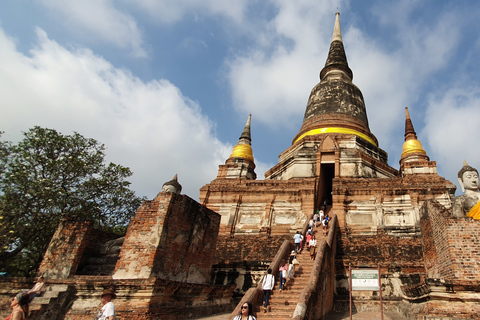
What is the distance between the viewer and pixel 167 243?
25.7ft

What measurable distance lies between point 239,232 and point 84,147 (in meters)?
7.79

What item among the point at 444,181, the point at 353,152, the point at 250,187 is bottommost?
the point at 250,187

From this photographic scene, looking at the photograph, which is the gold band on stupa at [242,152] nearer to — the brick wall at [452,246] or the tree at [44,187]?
the tree at [44,187]

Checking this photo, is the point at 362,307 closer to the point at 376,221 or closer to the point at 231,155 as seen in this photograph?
the point at 376,221

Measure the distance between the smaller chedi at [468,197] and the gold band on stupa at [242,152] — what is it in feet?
43.5

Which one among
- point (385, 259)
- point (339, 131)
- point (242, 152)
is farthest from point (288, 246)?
point (339, 131)

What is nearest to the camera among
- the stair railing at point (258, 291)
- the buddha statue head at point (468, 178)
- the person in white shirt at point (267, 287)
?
the stair railing at point (258, 291)

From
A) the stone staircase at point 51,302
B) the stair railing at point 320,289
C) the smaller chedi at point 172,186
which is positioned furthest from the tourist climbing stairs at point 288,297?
the smaller chedi at point 172,186

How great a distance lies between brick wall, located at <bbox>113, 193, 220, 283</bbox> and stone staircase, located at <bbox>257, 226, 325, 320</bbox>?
2124 millimetres

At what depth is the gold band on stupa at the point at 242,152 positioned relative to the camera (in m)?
21.7

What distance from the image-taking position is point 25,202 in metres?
11.0

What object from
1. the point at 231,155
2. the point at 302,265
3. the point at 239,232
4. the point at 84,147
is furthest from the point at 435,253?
the point at 231,155

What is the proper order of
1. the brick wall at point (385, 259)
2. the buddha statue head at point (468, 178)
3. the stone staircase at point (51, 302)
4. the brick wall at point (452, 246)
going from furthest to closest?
the brick wall at point (385, 259)
the buddha statue head at point (468, 178)
the brick wall at point (452, 246)
the stone staircase at point (51, 302)

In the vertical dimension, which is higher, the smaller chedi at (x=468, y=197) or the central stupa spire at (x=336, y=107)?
the central stupa spire at (x=336, y=107)
